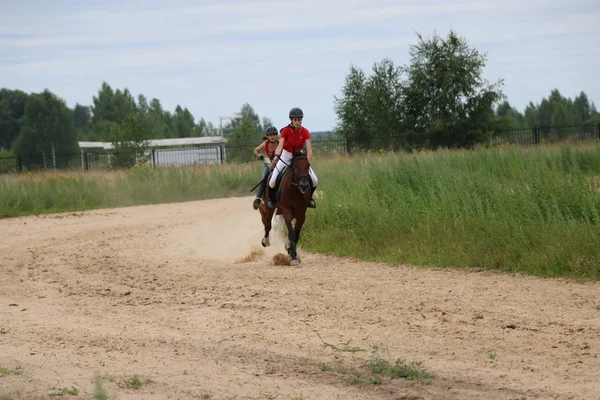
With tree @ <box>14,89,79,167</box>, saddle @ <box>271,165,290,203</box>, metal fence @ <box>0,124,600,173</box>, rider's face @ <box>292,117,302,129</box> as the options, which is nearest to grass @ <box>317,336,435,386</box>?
rider's face @ <box>292,117,302,129</box>

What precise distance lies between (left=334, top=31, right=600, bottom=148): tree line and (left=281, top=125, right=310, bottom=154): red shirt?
33.6 metres

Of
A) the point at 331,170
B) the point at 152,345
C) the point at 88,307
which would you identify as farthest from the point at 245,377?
the point at 331,170

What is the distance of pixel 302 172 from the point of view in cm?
1677

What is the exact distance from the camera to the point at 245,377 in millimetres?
8289

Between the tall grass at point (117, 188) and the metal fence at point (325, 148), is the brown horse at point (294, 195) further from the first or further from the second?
the metal fence at point (325, 148)

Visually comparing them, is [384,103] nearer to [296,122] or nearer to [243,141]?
[243,141]

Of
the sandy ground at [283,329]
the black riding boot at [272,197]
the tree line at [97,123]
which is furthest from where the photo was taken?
the tree line at [97,123]

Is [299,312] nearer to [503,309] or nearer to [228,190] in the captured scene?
[503,309]

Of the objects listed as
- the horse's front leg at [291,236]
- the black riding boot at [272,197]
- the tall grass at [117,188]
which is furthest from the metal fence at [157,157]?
the horse's front leg at [291,236]

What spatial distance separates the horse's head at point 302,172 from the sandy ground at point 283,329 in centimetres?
143

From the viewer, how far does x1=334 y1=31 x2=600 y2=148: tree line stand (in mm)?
50562

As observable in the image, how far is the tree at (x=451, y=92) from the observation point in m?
50.4

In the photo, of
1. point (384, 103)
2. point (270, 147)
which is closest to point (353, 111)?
point (384, 103)

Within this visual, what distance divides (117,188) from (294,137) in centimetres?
2034
